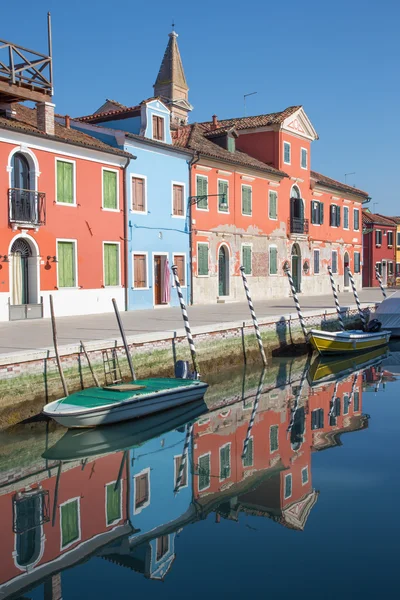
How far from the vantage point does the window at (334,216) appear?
42.5 metres

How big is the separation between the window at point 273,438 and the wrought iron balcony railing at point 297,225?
2492 centimetres

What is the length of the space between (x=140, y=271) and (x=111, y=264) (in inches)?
68.6

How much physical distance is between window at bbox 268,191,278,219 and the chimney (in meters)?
15.6

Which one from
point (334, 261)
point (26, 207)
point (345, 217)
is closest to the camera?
point (26, 207)

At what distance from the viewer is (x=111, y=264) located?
24.9m

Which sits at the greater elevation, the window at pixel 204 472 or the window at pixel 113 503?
the window at pixel 204 472

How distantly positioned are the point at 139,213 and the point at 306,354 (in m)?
8.75

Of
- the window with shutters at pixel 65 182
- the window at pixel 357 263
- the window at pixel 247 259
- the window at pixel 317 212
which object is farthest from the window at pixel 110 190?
the window at pixel 357 263

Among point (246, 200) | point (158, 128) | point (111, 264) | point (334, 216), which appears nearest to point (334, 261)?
point (334, 216)

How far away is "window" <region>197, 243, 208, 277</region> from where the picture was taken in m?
29.6

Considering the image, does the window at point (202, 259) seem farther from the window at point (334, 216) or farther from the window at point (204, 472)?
the window at point (204, 472)

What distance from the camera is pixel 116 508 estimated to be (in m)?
9.16

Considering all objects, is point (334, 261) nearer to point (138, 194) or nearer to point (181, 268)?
point (181, 268)

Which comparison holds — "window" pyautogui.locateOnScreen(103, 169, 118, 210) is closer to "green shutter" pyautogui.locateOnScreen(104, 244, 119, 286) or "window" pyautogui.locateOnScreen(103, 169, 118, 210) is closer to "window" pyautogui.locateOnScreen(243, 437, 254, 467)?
"green shutter" pyautogui.locateOnScreen(104, 244, 119, 286)
